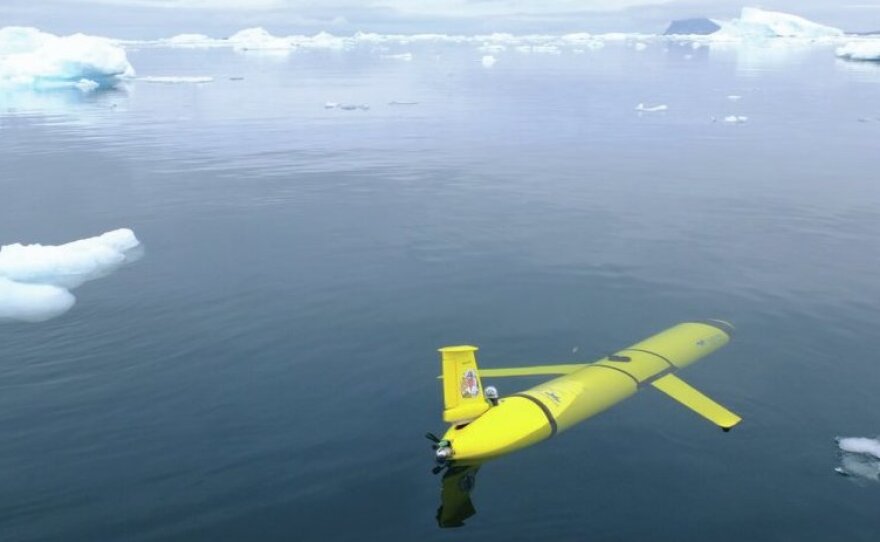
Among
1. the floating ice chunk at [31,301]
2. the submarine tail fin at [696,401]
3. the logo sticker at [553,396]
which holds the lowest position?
the submarine tail fin at [696,401]

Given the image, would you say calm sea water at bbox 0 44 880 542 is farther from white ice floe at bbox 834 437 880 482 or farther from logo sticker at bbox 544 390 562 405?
A: logo sticker at bbox 544 390 562 405

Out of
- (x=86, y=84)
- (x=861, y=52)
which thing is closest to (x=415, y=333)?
(x=86, y=84)

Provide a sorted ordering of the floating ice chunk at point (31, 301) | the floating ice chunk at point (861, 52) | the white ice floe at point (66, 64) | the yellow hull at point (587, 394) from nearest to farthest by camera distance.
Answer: the yellow hull at point (587, 394), the floating ice chunk at point (31, 301), the white ice floe at point (66, 64), the floating ice chunk at point (861, 52)

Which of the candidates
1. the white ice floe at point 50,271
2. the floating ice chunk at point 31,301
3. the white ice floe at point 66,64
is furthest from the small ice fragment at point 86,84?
the floating ice chunk at point 31,301

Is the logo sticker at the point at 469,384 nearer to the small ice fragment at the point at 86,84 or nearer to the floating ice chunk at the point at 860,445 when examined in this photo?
the floating ice chunk at the point at 860,445

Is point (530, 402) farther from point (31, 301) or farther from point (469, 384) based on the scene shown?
point (31, 301)

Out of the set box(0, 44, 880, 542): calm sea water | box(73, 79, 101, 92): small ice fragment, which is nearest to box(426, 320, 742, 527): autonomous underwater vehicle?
box(0, 44, 880, 542): calm sea water

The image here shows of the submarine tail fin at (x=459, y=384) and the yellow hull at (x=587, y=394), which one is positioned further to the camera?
the submarine tail fin at (x=459, y=384)
